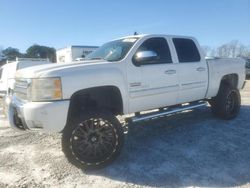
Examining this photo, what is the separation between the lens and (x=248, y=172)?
394 cm

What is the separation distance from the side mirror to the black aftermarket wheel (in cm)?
112

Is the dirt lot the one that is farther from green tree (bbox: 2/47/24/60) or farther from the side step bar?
green tree (bbox: 2/47/24/60)

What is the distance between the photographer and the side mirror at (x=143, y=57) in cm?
470

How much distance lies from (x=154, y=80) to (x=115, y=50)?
3.02ft

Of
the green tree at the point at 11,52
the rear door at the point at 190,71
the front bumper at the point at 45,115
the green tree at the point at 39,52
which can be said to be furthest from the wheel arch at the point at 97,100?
the green tree at the point at 11,52

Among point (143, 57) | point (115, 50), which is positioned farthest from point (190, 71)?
point (115, 50)

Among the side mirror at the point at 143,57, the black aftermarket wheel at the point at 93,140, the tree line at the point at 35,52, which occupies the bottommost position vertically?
the black aftermarket wheel at the point at 93,140

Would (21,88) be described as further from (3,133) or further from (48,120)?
(3,133)

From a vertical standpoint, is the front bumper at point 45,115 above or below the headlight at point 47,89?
below

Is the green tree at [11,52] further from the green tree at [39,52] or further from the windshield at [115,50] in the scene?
the windshield at [115,50]

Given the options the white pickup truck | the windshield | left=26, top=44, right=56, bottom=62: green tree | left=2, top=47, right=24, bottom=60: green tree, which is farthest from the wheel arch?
left=2, top=47, right=24, bottom=60: green tree

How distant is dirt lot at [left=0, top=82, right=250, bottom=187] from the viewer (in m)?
3.83

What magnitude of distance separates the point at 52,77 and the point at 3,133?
127 inches

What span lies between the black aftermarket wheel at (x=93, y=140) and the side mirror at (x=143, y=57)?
112 cm
